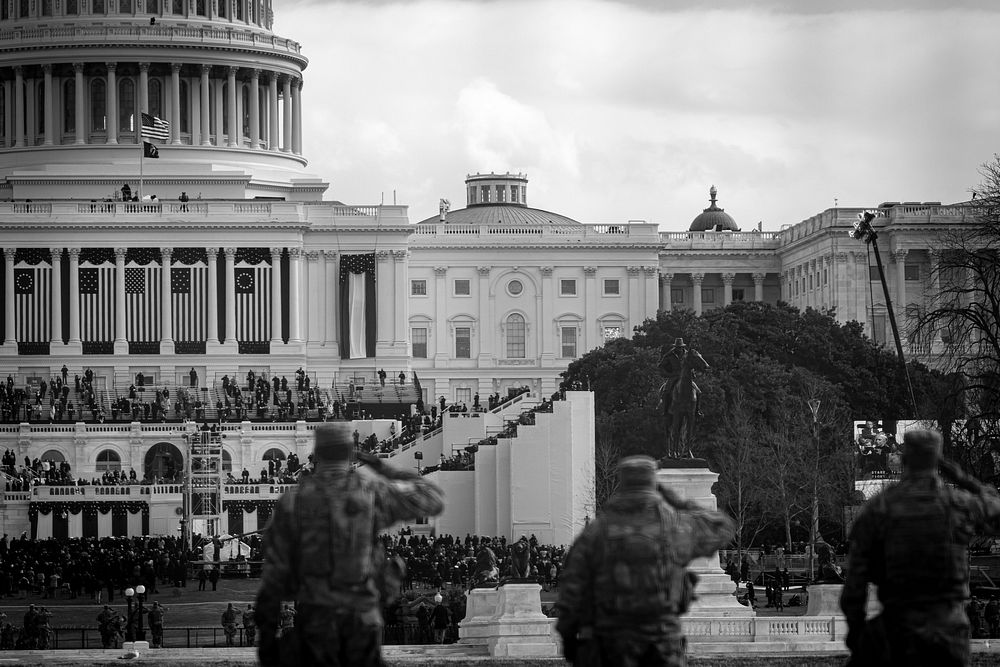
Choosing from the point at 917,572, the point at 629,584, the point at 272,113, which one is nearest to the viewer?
the point at 629,584

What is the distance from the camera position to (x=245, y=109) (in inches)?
6683

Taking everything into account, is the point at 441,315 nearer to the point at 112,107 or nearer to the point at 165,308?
the point at 165,308

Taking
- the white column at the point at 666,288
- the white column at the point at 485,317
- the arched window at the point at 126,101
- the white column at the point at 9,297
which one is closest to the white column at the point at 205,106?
the arched window at the point at 126,101

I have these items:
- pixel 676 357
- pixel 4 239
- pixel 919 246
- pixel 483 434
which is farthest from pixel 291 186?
pixel 676 357

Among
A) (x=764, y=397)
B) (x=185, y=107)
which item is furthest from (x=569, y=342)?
(x=764, y=397)

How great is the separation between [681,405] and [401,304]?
3893 inches

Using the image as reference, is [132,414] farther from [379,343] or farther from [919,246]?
[919,246]

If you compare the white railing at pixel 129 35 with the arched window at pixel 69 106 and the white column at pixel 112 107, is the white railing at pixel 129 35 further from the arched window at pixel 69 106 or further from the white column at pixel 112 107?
the arched window at pixel 69 106

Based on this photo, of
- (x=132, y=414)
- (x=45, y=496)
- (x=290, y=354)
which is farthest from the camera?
(x=290, y=354)

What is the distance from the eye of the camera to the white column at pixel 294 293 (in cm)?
14888

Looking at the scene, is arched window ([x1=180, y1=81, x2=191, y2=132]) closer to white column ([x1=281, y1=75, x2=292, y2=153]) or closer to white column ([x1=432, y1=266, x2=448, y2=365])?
white column ([x1=281, y1=75, x2=292, y2=153])

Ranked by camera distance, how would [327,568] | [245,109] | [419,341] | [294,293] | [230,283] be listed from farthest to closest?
[245,109] → [419,341] → [230,283] → [294,293] → [327,568]

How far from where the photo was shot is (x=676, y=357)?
183 feet

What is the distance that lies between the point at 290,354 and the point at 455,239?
2423 centimetres
